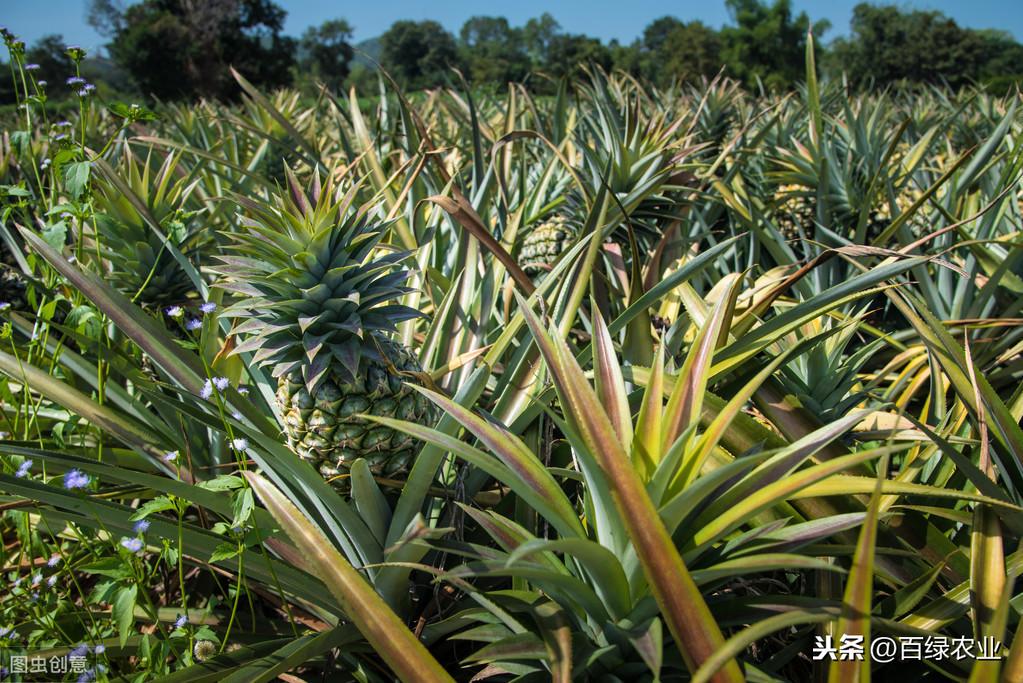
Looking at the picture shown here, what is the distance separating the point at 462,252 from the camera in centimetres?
164

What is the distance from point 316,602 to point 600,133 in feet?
8.23

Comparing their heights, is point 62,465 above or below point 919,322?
below

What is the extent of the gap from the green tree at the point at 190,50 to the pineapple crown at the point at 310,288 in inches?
1364

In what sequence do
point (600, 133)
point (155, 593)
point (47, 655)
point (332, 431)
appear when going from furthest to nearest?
point (600, 133) → point (155, 593) → point (332, 431) → point (47, 655)

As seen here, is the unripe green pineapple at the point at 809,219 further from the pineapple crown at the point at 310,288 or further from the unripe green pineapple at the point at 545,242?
the pineapple crown at the point at 310,288

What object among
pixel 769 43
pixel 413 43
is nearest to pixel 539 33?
pixel 413 43

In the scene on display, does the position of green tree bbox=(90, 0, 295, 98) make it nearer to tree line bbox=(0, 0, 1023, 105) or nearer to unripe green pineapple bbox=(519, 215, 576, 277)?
tree line bbox=(0, 0, 1023, 105)

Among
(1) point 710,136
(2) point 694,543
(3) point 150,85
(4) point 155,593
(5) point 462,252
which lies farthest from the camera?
(3) point 150,85

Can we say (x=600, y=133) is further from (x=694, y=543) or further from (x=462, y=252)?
(x=694, y=543)

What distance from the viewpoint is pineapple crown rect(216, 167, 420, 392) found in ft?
3.60

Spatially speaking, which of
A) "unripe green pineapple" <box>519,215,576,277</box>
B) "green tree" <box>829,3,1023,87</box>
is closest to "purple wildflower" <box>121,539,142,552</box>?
"unripe green pineapple" <box>519,215,576,277</box>

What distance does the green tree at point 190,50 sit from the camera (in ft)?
108

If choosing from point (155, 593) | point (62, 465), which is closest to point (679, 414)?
point (62, 465)

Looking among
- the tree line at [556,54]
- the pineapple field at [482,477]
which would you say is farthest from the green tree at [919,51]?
the pineapple field at [482,477]
